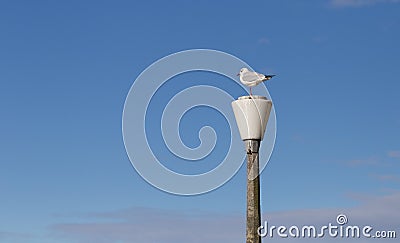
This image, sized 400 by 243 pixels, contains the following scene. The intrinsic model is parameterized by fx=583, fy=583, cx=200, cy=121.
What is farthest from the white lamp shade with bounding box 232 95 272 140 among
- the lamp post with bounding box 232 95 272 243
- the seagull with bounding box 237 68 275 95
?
the seagull with bounding box 237 68 275 95

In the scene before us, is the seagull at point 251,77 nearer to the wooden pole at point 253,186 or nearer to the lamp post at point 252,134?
the lamp post at point 252,134

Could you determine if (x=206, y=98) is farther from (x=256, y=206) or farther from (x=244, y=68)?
(x=256, y=206)

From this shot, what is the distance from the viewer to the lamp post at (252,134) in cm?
1033

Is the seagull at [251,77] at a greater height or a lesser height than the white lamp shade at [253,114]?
greater

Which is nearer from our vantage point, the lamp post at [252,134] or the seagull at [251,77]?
the lamp post at [252,134]

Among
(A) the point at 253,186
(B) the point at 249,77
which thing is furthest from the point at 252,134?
(B) the point at 249,77

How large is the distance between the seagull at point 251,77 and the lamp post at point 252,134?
0.47m

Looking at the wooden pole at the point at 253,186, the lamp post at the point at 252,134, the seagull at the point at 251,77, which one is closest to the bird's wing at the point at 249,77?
the seagull at the point at 251,77

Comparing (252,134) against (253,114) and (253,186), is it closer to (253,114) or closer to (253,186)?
(253,114)

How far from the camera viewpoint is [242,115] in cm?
1042

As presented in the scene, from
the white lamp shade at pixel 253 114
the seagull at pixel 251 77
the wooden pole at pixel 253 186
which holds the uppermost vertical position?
the seagull at pixel 251 77

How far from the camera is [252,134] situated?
10406 mm

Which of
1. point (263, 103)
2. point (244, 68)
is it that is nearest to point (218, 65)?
point (244, 68)

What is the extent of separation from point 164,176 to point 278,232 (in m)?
3.25
